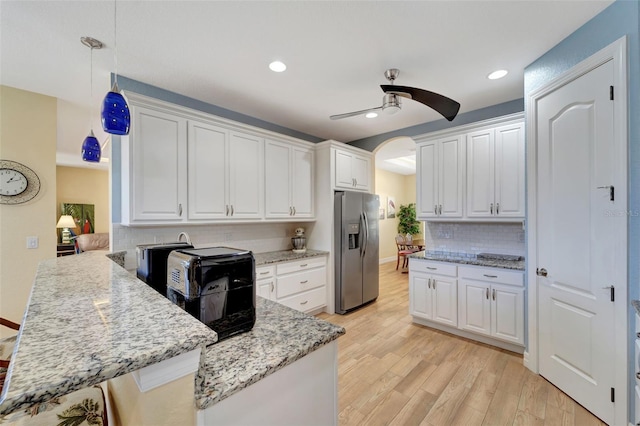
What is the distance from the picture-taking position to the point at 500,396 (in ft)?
6.93

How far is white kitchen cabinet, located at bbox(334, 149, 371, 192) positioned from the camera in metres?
4.02

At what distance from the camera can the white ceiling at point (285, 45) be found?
179 cm

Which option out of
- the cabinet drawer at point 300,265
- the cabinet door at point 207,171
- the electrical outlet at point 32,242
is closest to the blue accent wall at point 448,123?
the cabinet drawer at point 300,265

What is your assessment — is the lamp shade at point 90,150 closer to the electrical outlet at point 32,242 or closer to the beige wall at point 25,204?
the beige wall at point 25,204

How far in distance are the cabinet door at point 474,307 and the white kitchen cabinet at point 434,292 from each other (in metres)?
0.06

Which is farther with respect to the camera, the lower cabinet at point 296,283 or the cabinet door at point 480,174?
the lower cabinet at point 296,283

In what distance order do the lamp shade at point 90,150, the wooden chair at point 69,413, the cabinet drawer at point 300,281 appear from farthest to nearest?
the cabinet drawer at point 300,281 → the lamp shade at point 90,150 → the wooden chair at point 69,413

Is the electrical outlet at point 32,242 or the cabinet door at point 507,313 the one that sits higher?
the electrical outlet at point 32,242

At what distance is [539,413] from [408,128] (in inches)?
138

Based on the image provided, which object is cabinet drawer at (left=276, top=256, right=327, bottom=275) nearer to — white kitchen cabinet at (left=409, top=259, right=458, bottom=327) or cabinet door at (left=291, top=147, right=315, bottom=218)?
cabinet door at (left=291, top=147, right=315, bottom=218)

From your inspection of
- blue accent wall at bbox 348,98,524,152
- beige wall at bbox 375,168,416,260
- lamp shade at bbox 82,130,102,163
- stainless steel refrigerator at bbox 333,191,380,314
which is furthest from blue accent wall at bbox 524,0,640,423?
beige wall at bbox 375,168,416,260

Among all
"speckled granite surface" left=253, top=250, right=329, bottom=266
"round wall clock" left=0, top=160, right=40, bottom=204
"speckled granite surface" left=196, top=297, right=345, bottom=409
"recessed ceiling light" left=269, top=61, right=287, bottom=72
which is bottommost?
"speckled granite surface" left=253, top=250, right=329, bottom=266

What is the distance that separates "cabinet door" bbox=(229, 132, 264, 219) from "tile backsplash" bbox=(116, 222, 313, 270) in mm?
Answer: 392

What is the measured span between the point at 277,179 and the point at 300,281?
1383mm
